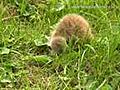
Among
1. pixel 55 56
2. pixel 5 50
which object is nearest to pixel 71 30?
pixel 55 56

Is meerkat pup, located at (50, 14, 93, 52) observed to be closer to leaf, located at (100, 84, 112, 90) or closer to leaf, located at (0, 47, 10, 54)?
leaf, located at (0, 47, 10, 54)

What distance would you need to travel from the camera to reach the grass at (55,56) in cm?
292

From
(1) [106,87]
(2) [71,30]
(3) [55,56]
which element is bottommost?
(1) [106,87]

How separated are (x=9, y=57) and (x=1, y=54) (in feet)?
0.19

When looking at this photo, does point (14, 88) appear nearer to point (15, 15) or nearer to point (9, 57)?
point (9, 57)

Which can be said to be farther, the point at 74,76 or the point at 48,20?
the point at 48,20

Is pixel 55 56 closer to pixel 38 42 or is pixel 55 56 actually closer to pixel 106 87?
pixel 38 42

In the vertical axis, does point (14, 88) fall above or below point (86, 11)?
below

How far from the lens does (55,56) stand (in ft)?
10.1

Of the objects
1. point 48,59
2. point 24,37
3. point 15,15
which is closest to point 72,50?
point 48,59

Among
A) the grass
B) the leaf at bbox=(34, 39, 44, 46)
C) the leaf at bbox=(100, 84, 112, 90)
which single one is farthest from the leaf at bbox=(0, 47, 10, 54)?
the leaf at bbox=(100, 84, 112, 90)

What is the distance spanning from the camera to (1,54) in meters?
3.09

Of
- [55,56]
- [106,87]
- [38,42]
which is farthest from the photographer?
[38,42]

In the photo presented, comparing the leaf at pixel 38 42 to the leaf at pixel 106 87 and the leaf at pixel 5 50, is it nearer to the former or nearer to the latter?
the leaf at pixel 5 50
